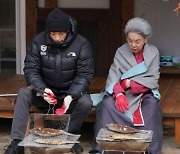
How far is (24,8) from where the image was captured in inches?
289

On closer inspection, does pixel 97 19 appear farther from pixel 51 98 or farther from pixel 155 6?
pixel 51 98

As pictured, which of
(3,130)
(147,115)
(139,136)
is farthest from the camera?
(3,130)

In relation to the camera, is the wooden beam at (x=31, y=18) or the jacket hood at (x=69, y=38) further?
the wooden beam at (x=31, y=18)

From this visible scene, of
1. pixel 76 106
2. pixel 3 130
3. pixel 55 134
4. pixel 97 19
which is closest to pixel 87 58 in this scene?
pixel 76 106

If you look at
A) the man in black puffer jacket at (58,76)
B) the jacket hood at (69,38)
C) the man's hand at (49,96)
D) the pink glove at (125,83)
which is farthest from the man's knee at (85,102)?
the jacket hood at (69,38)

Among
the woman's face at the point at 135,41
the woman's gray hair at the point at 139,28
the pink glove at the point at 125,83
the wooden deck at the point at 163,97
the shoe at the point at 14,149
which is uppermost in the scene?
the woman's gray hair at the point at 139,28

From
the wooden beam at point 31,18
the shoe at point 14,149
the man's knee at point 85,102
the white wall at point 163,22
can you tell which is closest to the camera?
the shoe at point 14,149

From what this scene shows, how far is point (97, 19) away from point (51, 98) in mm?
2658

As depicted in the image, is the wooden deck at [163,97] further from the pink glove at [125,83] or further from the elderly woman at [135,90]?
the pink glove at [125,83]

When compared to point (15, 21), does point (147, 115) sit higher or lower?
lower

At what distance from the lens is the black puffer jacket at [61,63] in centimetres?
491

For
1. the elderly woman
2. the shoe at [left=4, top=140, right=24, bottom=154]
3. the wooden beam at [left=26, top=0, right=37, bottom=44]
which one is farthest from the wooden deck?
the wooden beam at [left=26, top=0, right=37, bottom=44]

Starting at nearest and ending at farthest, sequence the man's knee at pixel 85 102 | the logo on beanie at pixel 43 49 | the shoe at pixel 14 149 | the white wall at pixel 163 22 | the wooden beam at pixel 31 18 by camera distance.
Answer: the shoe at pixel 14 149 → the man's knee at pixel 85 102 → the logo on beanie at pixel 43 49 → the white wall at pixel 163 22 → the wooden beam at pixel 31 18

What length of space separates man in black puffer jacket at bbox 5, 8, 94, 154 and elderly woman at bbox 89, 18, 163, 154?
19 centimetres
